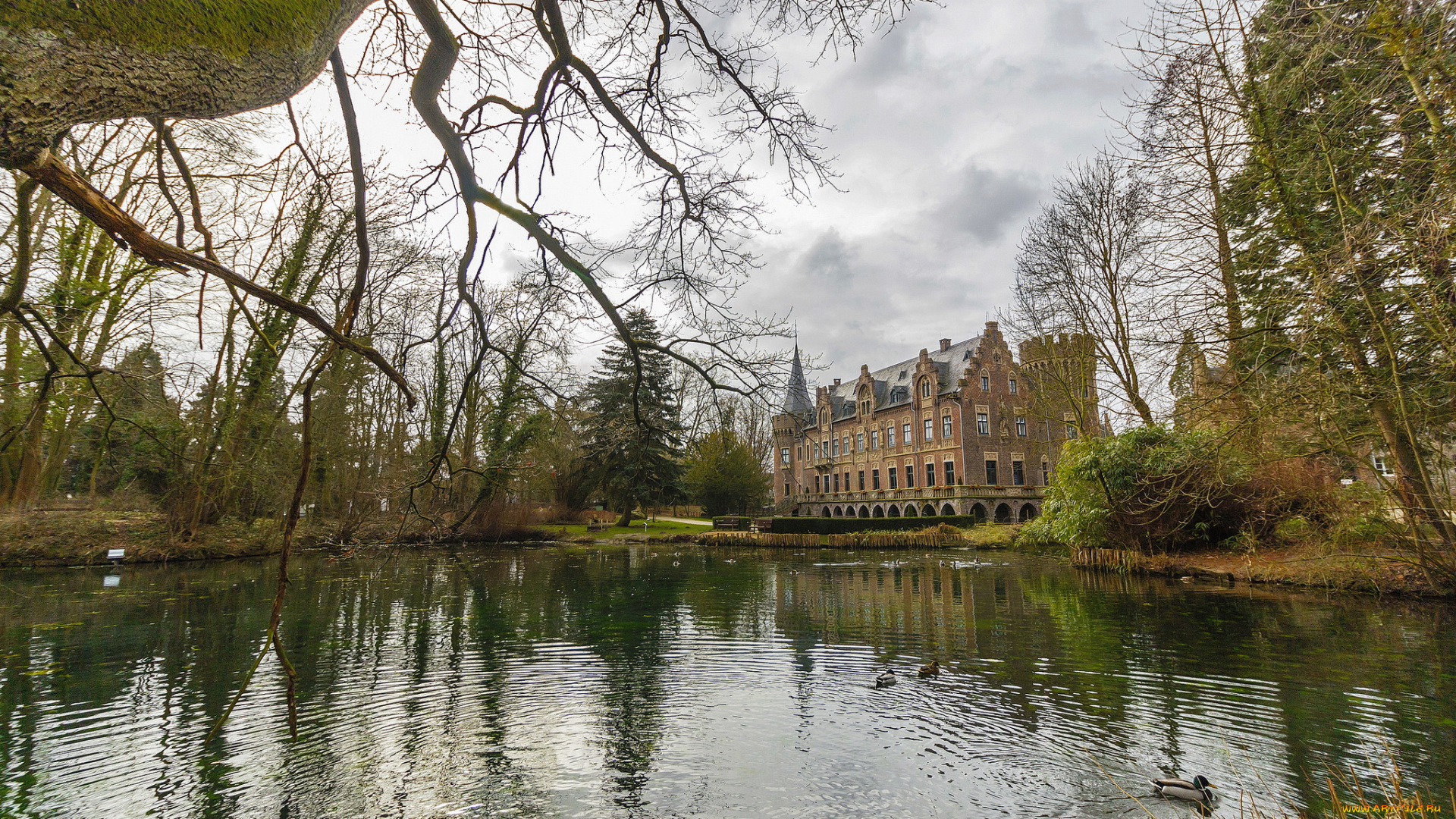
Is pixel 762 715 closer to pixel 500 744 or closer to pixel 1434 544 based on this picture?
pixel 500 744

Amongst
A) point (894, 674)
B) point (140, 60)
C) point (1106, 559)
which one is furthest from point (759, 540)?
point (140, 60)

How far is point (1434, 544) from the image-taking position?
9.09 metres

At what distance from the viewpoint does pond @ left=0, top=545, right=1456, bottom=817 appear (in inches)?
159

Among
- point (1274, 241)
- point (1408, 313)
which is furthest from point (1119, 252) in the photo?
point (1408, 313)

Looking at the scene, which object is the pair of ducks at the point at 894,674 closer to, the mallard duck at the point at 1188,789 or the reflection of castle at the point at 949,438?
the mallard duck at the point at 1188,789

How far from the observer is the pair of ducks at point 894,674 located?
625 centimetres

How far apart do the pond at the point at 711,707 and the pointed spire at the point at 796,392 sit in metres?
2.34

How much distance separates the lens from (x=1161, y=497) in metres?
13.8

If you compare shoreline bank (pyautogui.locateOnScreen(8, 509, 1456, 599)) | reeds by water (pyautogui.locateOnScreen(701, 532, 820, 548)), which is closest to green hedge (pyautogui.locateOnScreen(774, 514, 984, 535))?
reeds by water (pyautogui.locateOnScreen(701, 532, 820, 548))

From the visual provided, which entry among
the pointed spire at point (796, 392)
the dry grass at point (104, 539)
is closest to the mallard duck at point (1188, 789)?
the pointed spire at point (796, 392)

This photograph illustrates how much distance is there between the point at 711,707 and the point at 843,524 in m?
22.9

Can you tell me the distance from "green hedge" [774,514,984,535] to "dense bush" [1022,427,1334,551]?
1027 centimetres

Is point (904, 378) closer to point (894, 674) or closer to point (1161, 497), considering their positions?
point (1161, 497)

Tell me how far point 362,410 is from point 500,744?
19.1 m
